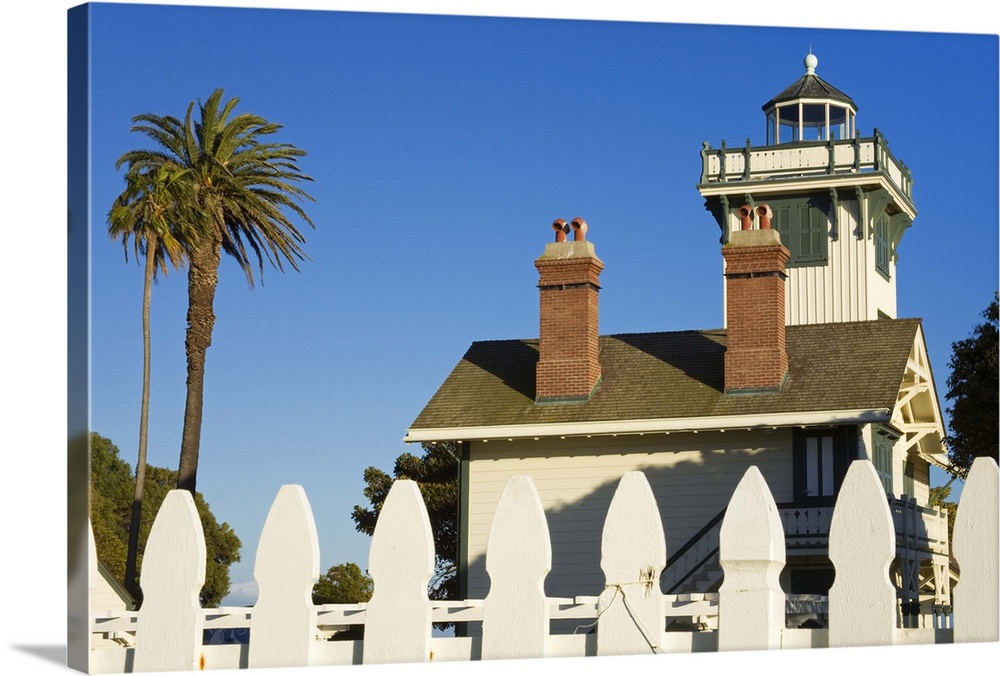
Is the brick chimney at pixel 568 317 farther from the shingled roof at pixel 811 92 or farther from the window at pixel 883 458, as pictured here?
the shingled roof at pixel 811 92

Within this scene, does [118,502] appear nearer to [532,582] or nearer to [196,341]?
[196,341]

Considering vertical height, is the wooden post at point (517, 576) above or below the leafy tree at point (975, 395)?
below

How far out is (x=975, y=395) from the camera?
941 inches

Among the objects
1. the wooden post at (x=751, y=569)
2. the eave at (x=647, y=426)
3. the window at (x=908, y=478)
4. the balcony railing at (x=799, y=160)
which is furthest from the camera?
the balcony railing at (x=799, y=160)

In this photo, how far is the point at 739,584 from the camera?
830 cm

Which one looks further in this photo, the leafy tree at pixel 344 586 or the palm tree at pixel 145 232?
the leafy tree at pixel 344 586

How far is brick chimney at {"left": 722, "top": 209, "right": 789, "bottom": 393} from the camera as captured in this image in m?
23.0

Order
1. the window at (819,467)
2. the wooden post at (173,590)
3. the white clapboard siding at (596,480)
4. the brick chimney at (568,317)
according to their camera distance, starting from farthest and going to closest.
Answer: the brick chimney at (568,317) → the white clapboard siding at (596,480) → the window at (819,467) → the wooden post at (173,590)

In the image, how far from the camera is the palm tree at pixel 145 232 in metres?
16.3

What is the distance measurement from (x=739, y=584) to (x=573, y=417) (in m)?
15.0

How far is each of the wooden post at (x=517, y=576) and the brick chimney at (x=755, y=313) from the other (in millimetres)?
14857

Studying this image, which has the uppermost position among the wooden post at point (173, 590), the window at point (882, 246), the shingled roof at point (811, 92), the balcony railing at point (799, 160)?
the shingled roof at point (811, 92)

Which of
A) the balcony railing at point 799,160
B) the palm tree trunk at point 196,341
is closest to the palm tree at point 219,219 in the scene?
the palm tree trunk at point 196,341

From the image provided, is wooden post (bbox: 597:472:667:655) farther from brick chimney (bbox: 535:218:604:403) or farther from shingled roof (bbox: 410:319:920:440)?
brick chimney (bbox: 535:218:604:403)
